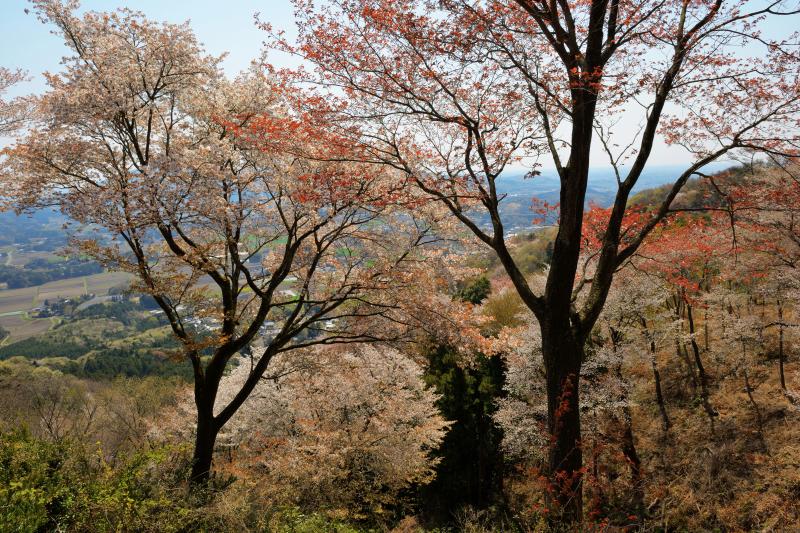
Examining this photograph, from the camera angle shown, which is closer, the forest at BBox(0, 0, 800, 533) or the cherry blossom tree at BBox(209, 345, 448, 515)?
the forest at BBox(0, 0, 800, 533)

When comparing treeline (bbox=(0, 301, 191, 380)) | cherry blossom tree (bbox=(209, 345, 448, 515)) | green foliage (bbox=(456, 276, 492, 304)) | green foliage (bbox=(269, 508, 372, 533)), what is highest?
green foliage (bbox=(456, 276, 492, 304))

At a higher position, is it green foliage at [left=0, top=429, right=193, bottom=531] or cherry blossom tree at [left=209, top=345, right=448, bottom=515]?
green foliage at [left=0, top=429, right=193, bottom=531]

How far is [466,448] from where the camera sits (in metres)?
18.2

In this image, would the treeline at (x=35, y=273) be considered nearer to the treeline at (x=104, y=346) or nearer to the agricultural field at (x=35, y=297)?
the agricultural field at (x=35, y=297)

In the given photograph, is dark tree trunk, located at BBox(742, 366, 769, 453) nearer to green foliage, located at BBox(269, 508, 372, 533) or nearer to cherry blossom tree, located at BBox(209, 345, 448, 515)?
cherry blossom tree, located at BBox(209, 345, 448, 515)

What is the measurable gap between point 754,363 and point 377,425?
635 inches

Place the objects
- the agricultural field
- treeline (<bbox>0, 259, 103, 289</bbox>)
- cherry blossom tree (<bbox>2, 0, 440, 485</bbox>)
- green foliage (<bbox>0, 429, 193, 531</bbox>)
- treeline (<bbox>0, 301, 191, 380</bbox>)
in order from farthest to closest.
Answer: treeline (<bbox>0, 259, 103, 289</bbox>)
the agricultural field
treeline (<bbox>0, 301, 191, 380</bbox>)
cherry blossom tree (<bbox>2, 0, 440, 485</bbox>)
green foliage (<bbox>0, 429, 193, 531</bbox>)

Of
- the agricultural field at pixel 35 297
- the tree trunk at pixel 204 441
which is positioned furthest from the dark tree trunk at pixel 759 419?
the agricultural field at pixel 35 297

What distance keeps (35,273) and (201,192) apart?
612ft

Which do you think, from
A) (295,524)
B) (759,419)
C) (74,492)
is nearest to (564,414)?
(295,524)

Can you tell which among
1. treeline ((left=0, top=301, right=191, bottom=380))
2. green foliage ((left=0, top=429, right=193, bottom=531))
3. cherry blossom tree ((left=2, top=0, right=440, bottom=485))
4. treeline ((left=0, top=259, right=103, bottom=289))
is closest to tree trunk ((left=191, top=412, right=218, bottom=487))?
cherry blossom tree ((left=2, top=0, right=440, bottom=485))

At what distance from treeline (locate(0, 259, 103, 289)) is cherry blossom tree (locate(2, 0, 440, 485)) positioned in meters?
161

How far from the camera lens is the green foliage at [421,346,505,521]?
17.9 metres

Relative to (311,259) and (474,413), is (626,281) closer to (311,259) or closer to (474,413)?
(474,413)
